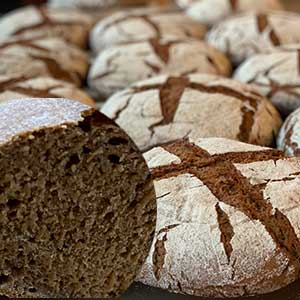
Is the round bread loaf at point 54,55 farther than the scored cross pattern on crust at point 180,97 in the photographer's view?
Yes

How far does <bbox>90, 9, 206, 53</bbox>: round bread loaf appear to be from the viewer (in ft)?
9.15

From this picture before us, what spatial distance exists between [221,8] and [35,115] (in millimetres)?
2111

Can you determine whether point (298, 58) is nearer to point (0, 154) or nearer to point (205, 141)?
point (205, 141)

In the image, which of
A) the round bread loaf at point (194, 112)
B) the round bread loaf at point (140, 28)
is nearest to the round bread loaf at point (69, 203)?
the round bread loaf at point (194, 112)

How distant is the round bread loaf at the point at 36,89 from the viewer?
1993 millimetres

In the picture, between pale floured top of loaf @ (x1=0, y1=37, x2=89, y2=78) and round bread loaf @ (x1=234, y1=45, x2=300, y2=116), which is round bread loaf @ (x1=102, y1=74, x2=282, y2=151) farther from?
pale floured top of loaf @ (x1=0, y1=37, x2=89, y2=78)

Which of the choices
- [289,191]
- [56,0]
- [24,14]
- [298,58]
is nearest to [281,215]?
[289,191]

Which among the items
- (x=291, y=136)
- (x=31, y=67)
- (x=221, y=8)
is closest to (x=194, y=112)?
(x=291, y=136)

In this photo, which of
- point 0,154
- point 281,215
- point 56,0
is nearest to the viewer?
point 0,154

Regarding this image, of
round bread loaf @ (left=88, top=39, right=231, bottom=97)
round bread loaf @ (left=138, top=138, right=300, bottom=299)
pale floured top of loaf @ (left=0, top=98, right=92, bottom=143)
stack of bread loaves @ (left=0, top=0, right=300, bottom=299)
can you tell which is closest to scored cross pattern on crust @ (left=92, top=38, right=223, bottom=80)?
round bread loaf @ (left=88, top=39, right=231, bottom=97)

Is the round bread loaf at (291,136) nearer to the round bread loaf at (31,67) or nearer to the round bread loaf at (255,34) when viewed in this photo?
the round bread loaf at (255,34)

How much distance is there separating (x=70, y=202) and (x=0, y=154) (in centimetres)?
16

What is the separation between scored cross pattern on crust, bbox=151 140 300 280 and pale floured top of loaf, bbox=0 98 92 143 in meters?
0.32

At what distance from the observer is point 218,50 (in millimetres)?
2566
